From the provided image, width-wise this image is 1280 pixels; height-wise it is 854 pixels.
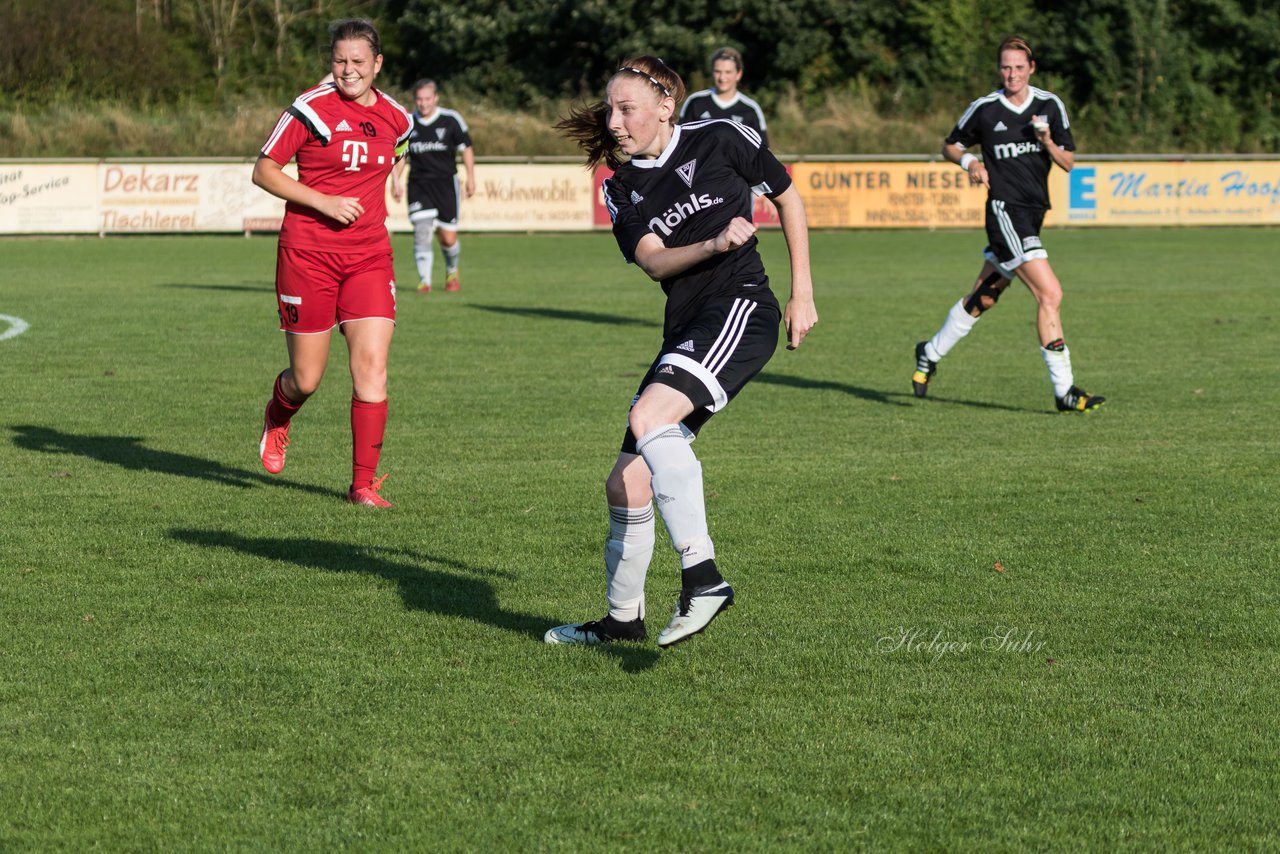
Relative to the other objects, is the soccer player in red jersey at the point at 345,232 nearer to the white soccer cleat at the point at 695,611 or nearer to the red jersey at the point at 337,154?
the red jersey at the point at 337,154

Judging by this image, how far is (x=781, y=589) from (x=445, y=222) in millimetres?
14049

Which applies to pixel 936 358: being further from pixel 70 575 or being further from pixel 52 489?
pixel 70 575

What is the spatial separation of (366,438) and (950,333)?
4965 mm

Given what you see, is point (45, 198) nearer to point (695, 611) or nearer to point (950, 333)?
point (950, 333)

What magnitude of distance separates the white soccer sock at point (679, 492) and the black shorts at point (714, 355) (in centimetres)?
16

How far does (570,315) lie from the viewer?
1688 cm

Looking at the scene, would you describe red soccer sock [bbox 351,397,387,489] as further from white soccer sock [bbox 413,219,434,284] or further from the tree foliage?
the tree foliage

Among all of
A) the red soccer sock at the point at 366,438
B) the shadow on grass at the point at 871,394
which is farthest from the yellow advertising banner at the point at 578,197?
the red soccer sock at the point at 366,438

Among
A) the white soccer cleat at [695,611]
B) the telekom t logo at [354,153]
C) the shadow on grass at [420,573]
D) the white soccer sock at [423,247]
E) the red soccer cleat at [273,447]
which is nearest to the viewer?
the white soccer cleat at [695,611]

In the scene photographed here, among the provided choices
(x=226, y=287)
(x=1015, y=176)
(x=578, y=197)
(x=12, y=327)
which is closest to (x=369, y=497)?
(x=1015, y=176)

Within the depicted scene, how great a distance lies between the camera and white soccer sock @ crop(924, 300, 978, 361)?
11.2 m

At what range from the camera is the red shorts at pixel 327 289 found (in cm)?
772

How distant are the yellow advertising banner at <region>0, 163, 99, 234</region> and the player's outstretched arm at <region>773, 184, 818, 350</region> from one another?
88.7 ft

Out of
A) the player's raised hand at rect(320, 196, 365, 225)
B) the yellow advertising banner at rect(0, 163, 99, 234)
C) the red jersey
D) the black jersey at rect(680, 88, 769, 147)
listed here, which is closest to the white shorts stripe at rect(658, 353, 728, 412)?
the player's raised hand at rect(320, 196, 365, 225)
